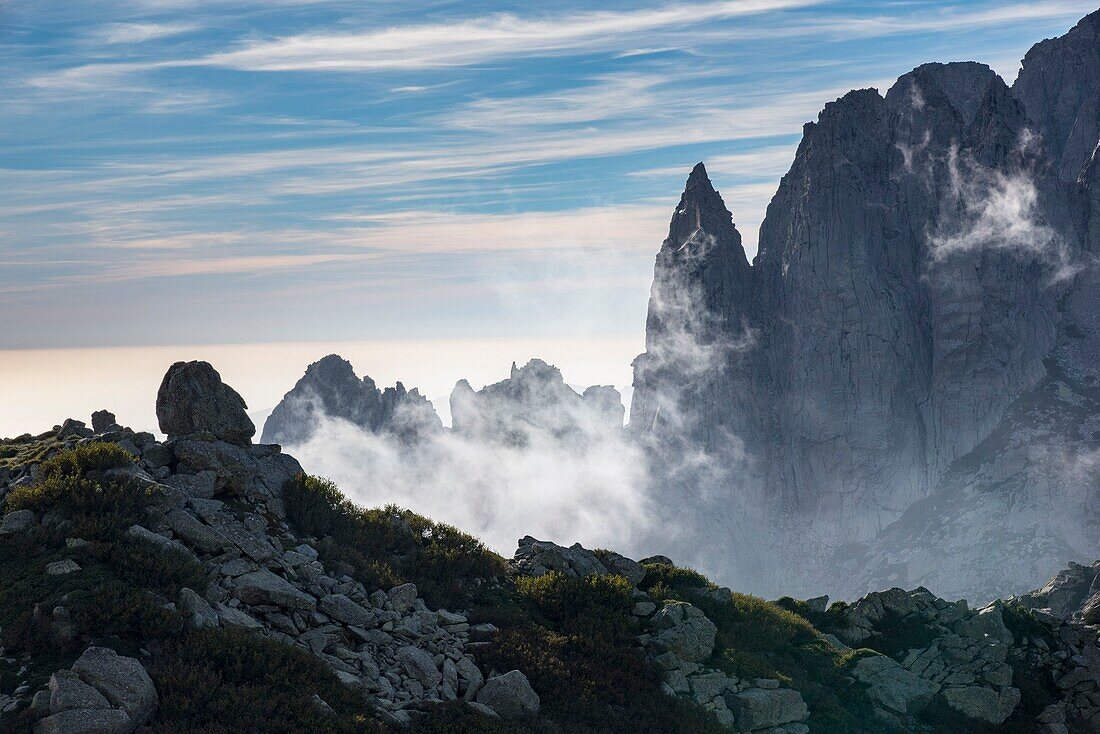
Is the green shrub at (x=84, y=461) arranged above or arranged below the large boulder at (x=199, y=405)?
below

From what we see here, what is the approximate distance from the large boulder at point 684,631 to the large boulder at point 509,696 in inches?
218

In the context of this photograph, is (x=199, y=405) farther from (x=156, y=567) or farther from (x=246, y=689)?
(x=246, y=689)

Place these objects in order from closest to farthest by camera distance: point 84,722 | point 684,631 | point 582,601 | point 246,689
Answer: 1. point 84,722
2. point 246,689
3. point 684,631
4. point 582,601

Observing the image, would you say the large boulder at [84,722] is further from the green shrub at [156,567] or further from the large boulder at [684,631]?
the large boulder at [684,631]

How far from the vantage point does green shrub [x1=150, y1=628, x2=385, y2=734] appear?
15141mm

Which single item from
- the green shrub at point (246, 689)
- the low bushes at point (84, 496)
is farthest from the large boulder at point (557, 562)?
the low bushes at point (84, 496)

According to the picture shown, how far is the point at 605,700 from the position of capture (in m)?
20.7

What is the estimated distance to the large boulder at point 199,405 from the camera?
2745 cm

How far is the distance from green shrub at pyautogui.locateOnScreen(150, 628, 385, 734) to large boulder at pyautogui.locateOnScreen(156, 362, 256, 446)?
35.7 feet

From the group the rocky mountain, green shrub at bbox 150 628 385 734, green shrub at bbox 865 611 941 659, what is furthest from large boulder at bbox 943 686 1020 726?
the rocky mountain

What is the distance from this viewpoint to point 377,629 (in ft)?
66.8

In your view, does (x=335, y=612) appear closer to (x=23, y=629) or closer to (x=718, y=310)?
(x=23, y=629)

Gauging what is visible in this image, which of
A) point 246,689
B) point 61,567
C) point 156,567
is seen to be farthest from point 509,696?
point 61,567

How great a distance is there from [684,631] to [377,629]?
894cm
